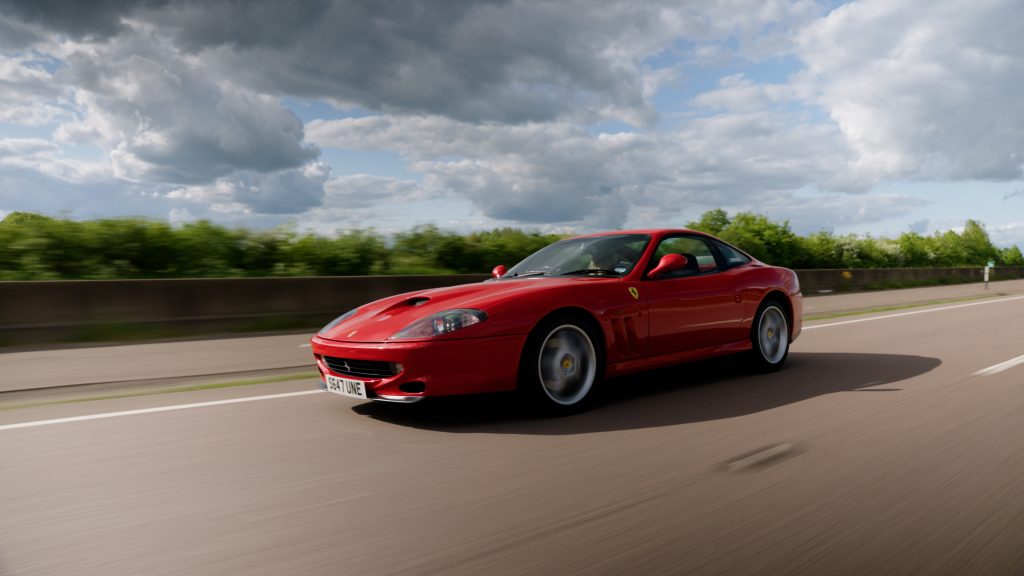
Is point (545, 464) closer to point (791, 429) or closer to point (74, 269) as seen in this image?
point (791, 429)

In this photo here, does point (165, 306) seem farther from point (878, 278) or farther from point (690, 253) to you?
point (878, 278)

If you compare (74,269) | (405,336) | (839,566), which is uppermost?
(74,269)

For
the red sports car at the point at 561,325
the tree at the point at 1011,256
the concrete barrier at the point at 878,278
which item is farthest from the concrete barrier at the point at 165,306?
the tree at the point at 1011,256

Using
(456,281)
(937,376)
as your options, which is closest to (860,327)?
(937,376)

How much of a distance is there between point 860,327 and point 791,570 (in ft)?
32.5

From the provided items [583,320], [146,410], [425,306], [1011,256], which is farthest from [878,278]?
[1011,256]

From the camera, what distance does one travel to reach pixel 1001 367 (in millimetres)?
7367

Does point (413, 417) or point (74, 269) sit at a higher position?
point (74, 269)

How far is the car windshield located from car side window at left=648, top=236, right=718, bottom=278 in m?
0.15

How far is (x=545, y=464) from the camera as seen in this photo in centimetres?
405

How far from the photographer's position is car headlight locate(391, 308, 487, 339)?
4.82 meters

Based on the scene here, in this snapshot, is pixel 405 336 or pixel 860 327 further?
pixel 860 327

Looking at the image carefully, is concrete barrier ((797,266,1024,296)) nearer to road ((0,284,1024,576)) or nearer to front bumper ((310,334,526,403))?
road ((0,284,1024,576))

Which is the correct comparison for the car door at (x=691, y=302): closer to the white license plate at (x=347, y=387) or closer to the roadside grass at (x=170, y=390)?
the white license plate at (x=347, y=387)
